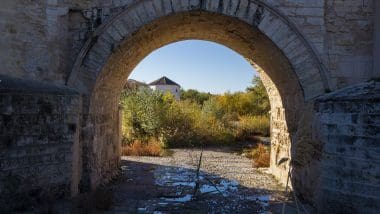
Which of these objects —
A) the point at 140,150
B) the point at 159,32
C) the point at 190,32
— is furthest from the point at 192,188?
the point at 140,150

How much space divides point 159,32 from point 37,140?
3269 mm

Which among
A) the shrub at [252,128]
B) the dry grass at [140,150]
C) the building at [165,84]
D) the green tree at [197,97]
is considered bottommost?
the dry grass at [140,150]

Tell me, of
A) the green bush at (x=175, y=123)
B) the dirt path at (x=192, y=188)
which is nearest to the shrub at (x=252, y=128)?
the green bush at (x=175, y=123)

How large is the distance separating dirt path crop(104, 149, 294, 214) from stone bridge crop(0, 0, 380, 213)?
0.77 metres

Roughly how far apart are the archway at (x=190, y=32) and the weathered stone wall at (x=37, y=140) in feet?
1.84

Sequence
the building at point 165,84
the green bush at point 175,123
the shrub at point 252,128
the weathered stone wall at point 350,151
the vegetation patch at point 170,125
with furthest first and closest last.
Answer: the building at point 165,84
the shrub at point 252,128
the green bush at point 175,123
the vegetation patch at point 170,125
the weathered stone wall at point 350,151

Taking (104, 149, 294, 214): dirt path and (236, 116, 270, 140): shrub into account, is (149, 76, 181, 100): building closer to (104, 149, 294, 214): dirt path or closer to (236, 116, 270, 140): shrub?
(236, 116, 270, 140): shrub

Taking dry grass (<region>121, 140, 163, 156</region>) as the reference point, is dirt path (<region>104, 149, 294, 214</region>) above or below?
below

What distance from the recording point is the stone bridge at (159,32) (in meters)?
5.51

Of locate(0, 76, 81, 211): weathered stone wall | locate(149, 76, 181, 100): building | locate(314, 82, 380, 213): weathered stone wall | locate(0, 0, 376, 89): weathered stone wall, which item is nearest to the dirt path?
locate(0, 76, 81, 211): weathered stone wall

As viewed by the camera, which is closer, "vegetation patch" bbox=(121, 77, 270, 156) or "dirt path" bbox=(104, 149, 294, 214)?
"dirt path" bbox=(104, 149, 294, 214)

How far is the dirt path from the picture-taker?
655cm

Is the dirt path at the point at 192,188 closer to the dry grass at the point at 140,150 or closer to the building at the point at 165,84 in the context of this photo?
the dry grass at the point at 140,150

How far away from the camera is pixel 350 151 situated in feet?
18.0
